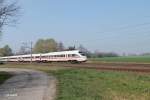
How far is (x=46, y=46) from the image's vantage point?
604ft

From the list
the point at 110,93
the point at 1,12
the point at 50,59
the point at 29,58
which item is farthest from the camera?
the point at 29,58

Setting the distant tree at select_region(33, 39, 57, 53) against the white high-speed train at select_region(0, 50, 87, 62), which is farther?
the distant tree at select_region(33, 39, 57, 53)

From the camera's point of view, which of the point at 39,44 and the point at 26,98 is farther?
the point at 39,44

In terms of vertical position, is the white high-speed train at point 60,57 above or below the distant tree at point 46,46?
below

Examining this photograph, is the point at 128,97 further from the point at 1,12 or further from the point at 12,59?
the point at 12,59

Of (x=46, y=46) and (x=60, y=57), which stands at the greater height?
(x=46, y=46)

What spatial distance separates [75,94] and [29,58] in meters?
88.1

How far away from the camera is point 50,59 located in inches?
3509

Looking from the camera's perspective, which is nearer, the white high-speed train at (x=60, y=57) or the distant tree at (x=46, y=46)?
the white high-speed train at (x=60, y=57)

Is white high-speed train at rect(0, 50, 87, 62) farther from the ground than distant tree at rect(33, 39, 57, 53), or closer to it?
closer to it

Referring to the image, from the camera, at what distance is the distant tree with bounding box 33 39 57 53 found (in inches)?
7176

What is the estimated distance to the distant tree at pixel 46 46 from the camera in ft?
598

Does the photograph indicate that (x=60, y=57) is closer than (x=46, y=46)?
Yes

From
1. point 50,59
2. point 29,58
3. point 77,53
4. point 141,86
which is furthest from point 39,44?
point 141,86
